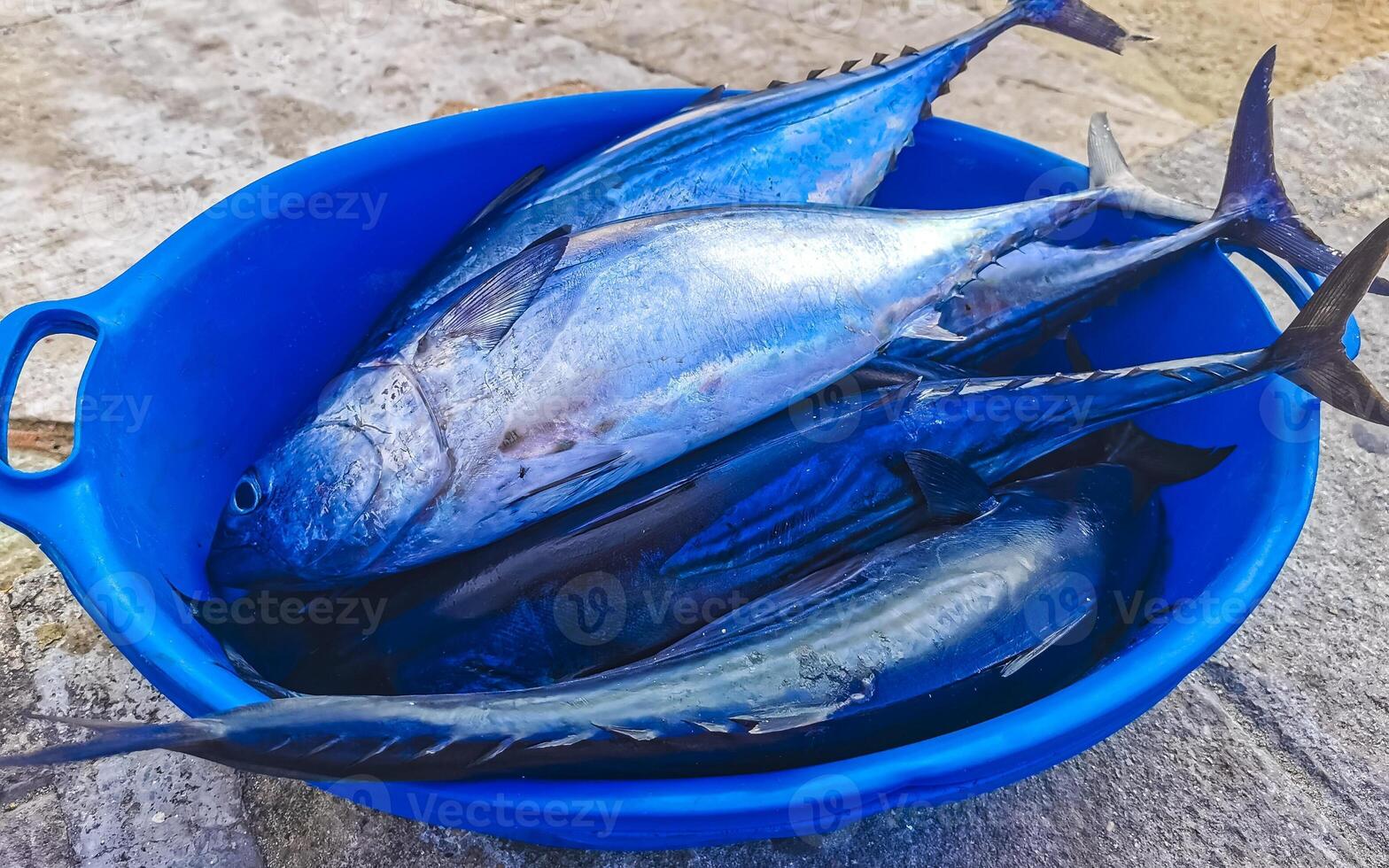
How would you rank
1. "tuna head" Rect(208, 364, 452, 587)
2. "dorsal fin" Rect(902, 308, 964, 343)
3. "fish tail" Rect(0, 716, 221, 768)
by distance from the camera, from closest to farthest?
"fish tail" Rect(0, 716, 221, 768) → "tuna head" Rect(208, 364, 452, 587) → "dorsal fin" Rect(902, 308, 964, 343)

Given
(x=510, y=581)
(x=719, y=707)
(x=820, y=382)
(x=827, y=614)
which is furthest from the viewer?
(x=820, y=382)

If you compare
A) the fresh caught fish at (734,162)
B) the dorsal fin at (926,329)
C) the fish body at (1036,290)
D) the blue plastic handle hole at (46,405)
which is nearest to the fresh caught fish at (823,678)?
the dorsal fin at (926,329)

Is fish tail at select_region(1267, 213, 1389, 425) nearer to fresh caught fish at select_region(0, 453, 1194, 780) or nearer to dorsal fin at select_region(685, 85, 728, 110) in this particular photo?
fresh caught fish at select_region(0, 453, 1194, 780)

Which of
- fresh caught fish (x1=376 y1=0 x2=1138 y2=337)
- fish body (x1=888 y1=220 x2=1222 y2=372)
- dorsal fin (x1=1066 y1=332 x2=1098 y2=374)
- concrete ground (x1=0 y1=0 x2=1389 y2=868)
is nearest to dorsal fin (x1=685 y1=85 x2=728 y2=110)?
fresh caught fish (x1=376 y1=0 x2=1138 y2=337)

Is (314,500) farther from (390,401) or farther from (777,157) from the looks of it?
(777,157)

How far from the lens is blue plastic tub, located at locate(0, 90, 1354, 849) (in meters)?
1.06

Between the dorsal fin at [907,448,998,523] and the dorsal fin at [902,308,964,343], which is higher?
the dorsal fin at [902,308,964,343]

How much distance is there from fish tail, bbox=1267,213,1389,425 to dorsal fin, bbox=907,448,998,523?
48 cm

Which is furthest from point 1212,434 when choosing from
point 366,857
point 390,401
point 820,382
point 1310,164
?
point 1310,164

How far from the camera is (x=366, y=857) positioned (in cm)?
159

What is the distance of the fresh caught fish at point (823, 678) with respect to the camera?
98 cm

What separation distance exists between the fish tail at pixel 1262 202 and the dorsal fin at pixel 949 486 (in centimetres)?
85

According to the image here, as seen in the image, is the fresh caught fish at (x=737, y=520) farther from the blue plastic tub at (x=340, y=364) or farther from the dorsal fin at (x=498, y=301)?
the dorsal fin at (x=498, y=301)

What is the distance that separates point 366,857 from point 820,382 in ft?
3.65
